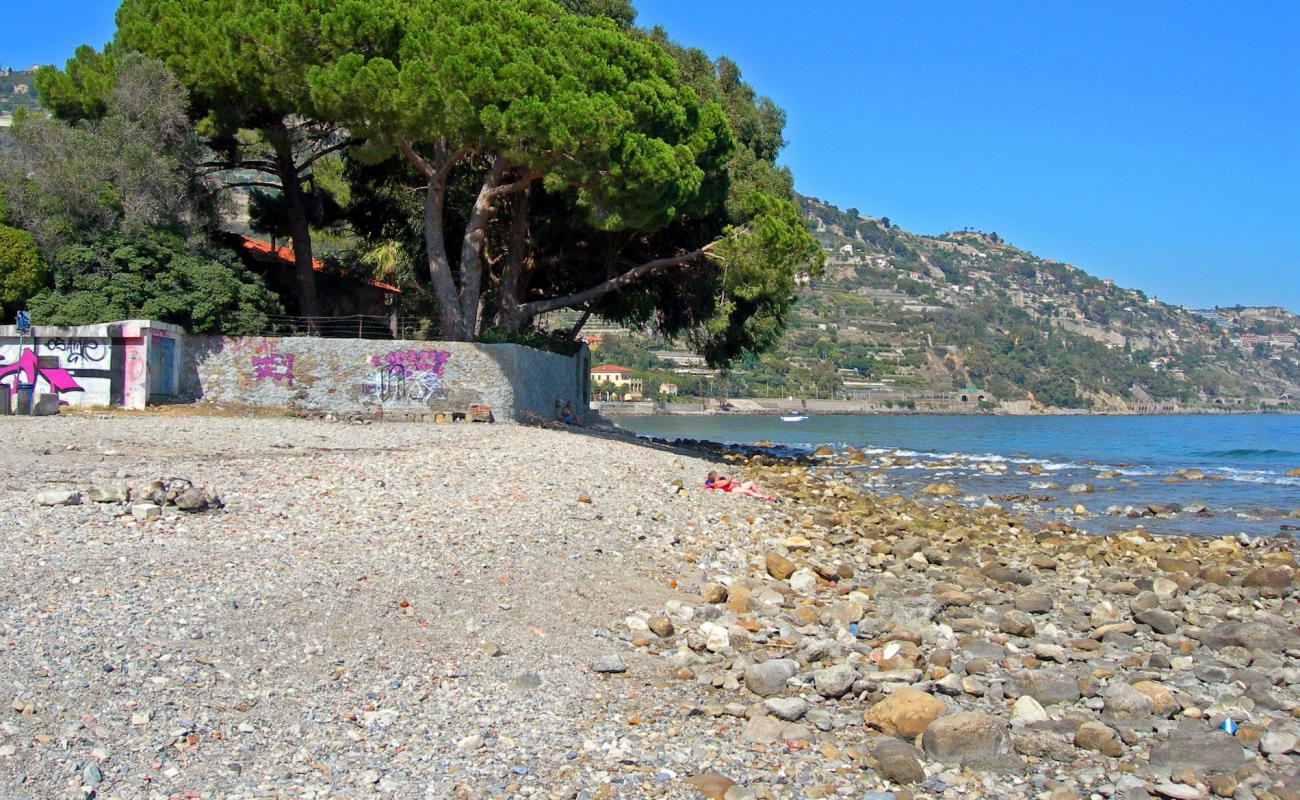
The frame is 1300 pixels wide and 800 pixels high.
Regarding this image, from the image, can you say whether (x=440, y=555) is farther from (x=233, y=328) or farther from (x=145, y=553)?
(x=233, y=328)

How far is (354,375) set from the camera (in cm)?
2303

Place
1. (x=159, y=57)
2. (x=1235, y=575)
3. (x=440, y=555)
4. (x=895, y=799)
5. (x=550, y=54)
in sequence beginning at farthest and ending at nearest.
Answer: (x=159, y=57)
(x=550, y=54)
(x=1235, y=575)
(x=440, y=555)
(x=895, y=799)

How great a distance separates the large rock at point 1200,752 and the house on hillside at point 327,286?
976 inches

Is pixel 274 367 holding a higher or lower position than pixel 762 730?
higher

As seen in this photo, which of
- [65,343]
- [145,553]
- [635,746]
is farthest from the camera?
[65,343]

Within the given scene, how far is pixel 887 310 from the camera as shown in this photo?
7613 inches

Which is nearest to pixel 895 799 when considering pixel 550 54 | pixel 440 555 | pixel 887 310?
pixel 440 555

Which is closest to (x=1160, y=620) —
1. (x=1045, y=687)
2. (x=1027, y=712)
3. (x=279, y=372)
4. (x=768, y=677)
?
(x=1045, y=687)

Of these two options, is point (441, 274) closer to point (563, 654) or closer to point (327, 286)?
point (327, 286)

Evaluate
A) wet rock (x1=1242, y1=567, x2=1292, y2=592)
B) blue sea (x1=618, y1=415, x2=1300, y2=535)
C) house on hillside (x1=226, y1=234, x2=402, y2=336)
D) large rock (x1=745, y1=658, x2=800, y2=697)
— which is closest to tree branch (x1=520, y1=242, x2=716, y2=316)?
house on hillside (x1=226, y1=234, x2=402, y2=336)

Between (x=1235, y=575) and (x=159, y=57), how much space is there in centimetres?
2447

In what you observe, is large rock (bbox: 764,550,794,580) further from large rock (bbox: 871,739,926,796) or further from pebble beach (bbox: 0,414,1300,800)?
large rock (bbox: 871,739,926,796)

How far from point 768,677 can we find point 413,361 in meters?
16.9

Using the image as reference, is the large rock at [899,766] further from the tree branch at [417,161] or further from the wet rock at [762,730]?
the tree branch at [417,161]
